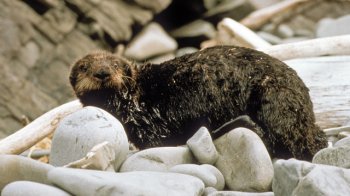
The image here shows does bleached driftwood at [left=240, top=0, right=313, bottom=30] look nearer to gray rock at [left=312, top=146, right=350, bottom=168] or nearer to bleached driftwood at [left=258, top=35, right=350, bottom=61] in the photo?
bleached driftwood at [left=258, top=35, right=350, bottom=61]

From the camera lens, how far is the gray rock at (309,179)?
3488mm

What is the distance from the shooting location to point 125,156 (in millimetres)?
4688

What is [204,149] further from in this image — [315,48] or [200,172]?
[315,48]

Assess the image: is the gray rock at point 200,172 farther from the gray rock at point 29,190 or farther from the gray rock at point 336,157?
the gray rock at point 29,190

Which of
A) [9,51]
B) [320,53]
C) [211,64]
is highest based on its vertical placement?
[211,64]

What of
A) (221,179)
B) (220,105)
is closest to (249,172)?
(221,179)

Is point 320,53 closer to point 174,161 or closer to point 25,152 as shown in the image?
point 25,152

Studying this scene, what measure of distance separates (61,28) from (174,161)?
24.7ft

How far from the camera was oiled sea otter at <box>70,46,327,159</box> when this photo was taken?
5.16 metres

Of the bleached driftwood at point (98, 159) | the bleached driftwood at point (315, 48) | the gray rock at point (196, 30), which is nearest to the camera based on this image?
the bleached driftwood at point (98, 159)

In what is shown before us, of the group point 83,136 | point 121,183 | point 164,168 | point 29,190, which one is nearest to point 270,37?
point 164,168

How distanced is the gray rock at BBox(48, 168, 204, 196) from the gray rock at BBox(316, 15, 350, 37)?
24.6 feet

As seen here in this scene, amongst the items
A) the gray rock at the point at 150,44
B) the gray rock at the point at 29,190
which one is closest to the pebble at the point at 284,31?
the gray rock at the point at 150,44

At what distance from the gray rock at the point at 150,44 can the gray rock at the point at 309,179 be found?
9047mm
